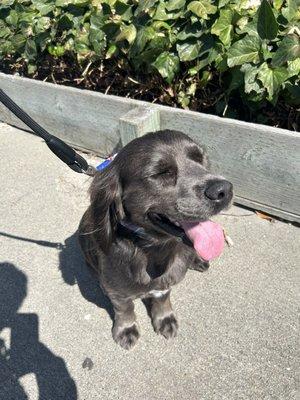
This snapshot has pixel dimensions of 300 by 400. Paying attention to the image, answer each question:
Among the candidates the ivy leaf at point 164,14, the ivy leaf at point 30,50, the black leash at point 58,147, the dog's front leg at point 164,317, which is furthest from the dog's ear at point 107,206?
the ivy leaf at point 30,50

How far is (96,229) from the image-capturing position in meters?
2.25

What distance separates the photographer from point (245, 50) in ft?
9.92

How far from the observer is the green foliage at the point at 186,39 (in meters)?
2.96

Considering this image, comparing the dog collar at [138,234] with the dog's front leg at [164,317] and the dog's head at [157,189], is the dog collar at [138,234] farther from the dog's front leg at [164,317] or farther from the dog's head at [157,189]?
the dog's front leg at [164,317]

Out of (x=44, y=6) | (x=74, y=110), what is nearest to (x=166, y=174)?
(x=74, y=110)

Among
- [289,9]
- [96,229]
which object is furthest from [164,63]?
[96,229]

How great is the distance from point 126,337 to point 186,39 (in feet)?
8.29

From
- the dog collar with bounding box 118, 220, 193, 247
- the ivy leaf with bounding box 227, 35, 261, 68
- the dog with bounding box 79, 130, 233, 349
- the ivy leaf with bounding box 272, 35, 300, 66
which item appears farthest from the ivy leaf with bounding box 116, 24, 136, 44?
the dog collar with bounding box 118, 220, 193, 247

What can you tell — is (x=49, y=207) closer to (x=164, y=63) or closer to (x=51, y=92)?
(x=51, y=92)

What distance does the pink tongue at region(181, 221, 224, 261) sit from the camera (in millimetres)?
2084

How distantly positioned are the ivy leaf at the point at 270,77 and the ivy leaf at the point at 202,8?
0.65 m

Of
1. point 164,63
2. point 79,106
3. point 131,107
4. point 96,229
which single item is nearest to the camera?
point 96,229

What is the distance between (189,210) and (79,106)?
267 cm

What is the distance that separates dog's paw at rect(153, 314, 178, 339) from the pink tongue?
75 cm
